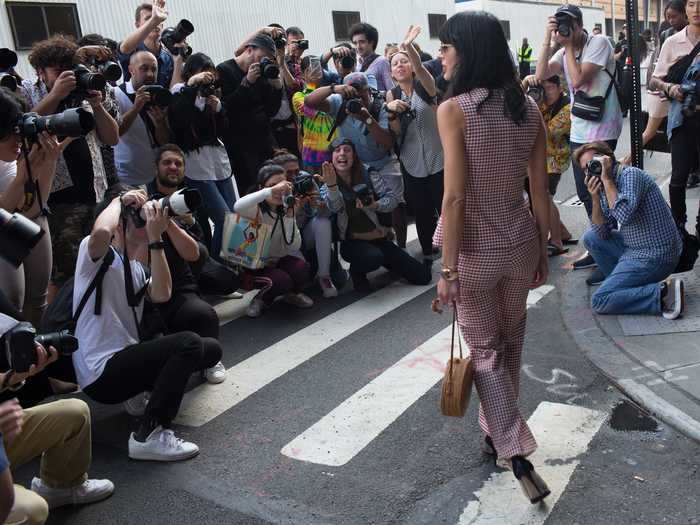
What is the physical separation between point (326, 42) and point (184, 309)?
14545 mm

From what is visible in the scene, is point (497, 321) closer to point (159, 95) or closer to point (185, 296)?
point (185, 296)

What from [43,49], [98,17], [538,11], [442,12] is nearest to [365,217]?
[43,49]

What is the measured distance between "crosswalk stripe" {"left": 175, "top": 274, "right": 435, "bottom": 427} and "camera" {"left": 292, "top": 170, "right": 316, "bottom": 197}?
3.04 ft

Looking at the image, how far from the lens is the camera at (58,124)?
3650 millimetres

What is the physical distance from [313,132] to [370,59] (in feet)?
5.71

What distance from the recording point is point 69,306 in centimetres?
368

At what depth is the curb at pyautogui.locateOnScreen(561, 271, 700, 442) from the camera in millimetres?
3633

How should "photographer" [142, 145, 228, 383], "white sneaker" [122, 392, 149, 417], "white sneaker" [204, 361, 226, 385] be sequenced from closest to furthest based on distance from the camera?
"white sneaker" [122, 392, 149, 417] < "photographer" [142, 145, 228, 383] < "white sneaker" [204, 361, 226, 385]

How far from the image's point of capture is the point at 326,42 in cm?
1791

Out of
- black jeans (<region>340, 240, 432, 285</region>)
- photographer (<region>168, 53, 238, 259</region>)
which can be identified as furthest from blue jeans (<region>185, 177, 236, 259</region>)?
black jeans (<region>340, 240, 432, 285</region>)

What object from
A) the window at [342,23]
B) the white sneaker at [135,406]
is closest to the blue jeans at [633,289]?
the white sneaker at [135,406]

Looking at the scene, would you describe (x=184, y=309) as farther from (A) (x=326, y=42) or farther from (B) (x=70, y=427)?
(A) (x=326, y=42)

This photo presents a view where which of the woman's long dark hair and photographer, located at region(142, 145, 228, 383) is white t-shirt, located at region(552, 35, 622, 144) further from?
the woman's long dark hair

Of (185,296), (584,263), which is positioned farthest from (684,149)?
(185,296)
